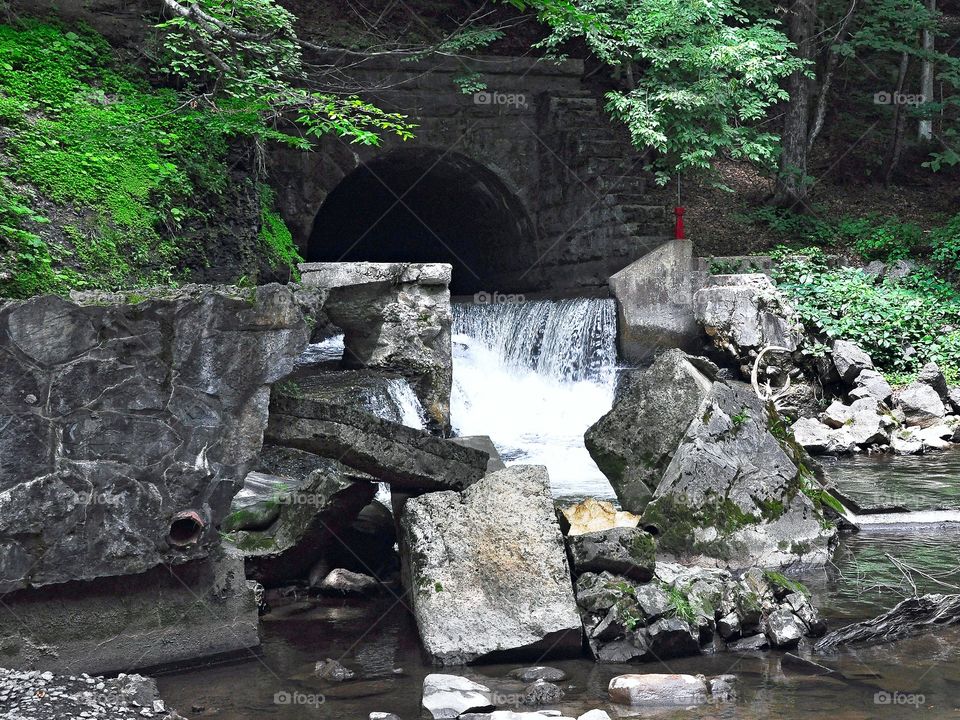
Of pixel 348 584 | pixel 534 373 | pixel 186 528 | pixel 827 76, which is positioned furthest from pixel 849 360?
pixel 186 528

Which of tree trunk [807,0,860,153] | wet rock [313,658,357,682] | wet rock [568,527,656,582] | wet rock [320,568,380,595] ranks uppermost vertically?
tree trunk [807,0,860,153]

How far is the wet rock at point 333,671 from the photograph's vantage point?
4.79 m

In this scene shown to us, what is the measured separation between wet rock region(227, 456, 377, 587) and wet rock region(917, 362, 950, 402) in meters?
9.57

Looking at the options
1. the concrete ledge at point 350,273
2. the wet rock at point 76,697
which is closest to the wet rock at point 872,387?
the concrete ledge at point 350,273

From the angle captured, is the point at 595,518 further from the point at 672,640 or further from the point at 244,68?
the point at 244,68

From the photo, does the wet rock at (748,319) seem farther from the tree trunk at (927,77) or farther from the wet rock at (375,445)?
the wet rock at (375,445)

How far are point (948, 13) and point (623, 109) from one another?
384 inches

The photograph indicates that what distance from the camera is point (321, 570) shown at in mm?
6156

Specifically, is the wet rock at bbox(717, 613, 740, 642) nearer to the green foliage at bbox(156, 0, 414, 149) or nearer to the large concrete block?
the green foliage at bbox(156, 0, 414, 149)

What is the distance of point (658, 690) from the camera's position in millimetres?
4492

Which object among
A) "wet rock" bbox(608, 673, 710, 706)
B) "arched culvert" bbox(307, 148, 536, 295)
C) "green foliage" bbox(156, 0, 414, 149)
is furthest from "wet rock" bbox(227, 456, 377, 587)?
"arched culvert" bbox(307, 148, 536, 295)

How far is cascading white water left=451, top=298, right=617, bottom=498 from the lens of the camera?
37.8 feet

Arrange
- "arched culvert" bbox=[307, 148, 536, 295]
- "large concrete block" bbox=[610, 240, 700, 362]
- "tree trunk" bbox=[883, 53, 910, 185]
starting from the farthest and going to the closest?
"tree trunk" bbox=[883, 53, 910, 185]
"arched culvert" bbox=[307, 148, 536, 295]
"large concrete block" bbox=[610, 240, 700, 362]

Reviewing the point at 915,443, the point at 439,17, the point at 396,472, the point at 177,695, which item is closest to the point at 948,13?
the point at 439,17
